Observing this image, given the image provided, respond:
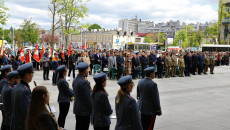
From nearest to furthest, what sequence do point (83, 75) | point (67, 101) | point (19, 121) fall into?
point (19, 121) → point (83, 75) → point (67, 101)

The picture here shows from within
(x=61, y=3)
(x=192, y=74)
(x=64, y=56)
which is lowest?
(x=192, y=74)

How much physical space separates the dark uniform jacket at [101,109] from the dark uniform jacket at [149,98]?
132 centimetres

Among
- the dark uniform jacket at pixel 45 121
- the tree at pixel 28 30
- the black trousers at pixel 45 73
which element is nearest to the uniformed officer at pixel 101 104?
the dark uniform jacket at pixel 45 121

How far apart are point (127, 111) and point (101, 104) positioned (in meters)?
0.79

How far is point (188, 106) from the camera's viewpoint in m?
10.3

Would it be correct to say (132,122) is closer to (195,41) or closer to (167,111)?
(167,111)

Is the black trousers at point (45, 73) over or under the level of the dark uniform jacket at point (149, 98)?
under

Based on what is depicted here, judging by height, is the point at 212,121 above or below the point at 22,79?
below

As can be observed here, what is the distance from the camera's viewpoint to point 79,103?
563 centimetres

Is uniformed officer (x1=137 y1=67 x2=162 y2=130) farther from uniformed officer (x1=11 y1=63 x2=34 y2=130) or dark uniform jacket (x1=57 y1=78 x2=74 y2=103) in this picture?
uniformed officer (x1=11 y1=63 x2=34 y2=130)

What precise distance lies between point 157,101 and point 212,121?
11.1 feet

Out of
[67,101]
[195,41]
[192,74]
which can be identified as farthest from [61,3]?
[195,41]

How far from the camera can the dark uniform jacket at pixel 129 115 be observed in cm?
414

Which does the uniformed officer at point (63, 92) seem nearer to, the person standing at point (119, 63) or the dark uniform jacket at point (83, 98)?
the dark uniform jacket at point (83, 98)
